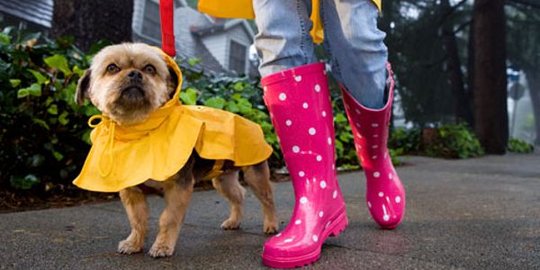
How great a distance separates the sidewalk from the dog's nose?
703mm

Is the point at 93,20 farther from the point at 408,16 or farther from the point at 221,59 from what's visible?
the point at 221,59

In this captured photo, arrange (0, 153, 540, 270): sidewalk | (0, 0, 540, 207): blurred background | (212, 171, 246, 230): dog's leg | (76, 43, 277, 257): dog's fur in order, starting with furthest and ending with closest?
1. (0, 0, 540, 207): blurred background
2. (212, 171, 246, 230): dog's leg
3. (76, 43, 277, 257): dog's fur
4. (0, 153, 540, 270): sidewalk

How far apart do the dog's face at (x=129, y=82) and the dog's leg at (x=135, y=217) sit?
304 mm

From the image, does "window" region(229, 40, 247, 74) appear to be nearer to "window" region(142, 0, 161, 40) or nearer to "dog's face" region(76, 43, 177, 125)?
"window" region(142, 0, 161, 40)

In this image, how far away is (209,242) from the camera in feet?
7.22

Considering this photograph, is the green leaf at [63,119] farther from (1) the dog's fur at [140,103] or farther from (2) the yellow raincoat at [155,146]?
(2) the yellow raincoat at [155,146]

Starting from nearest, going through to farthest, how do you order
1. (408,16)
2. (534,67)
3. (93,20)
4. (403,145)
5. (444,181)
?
1. (93,20)
2. (444,181)
3. (403,145)
4. (408,16)
5. (534,67)

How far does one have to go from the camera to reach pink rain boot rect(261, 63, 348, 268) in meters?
1.98

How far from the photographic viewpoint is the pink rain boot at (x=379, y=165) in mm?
2246

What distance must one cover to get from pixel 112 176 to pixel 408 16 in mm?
13659

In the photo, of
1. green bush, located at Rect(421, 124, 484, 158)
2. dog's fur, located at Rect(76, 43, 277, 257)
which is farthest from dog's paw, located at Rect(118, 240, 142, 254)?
green bush, located at Rect(421, 124, 484, 158)

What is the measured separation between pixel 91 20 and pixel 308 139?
3.16 m

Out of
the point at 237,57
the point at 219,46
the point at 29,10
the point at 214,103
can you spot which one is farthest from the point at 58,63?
the point at 237,57

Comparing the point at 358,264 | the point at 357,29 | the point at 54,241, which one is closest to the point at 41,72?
the point at 54,241
